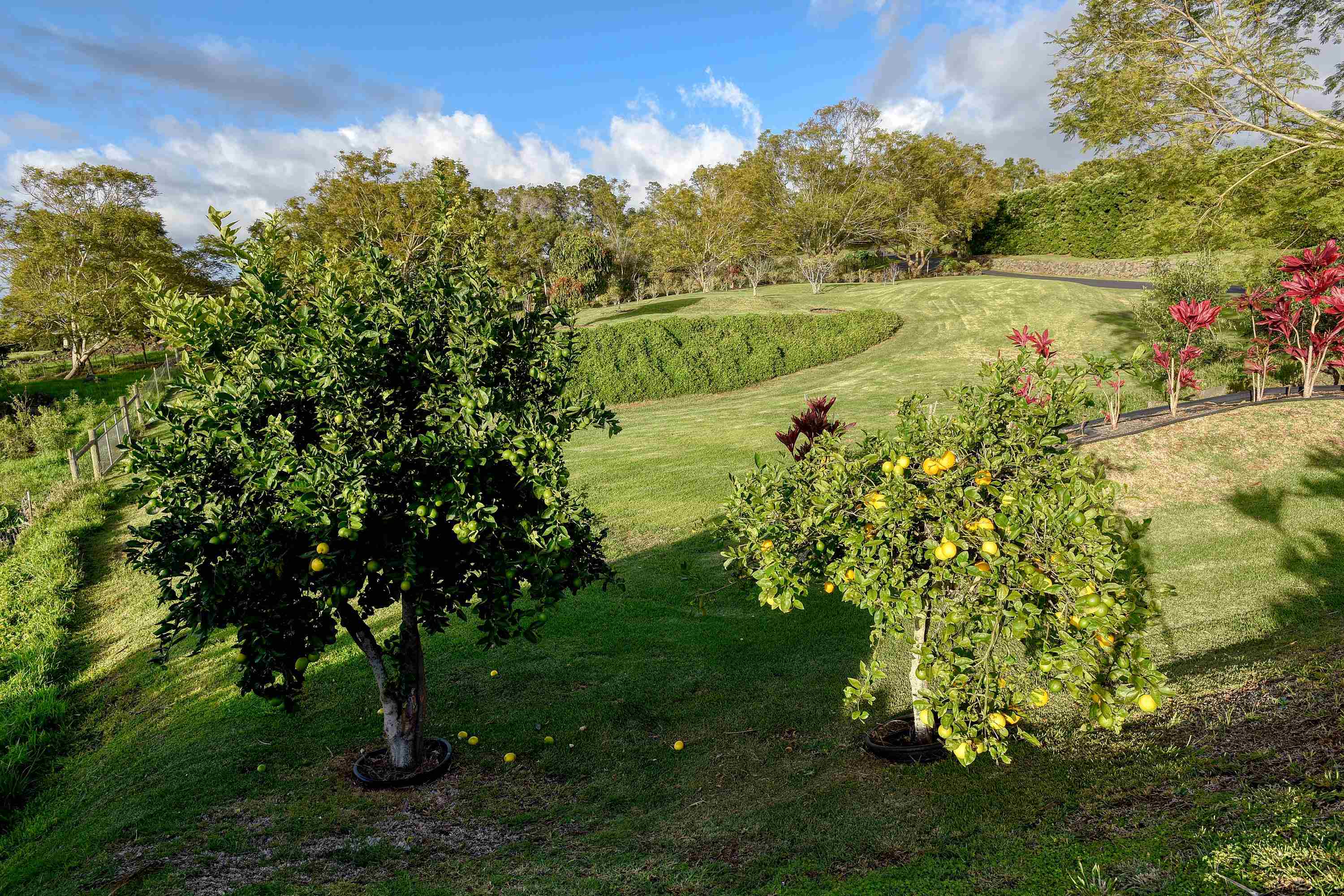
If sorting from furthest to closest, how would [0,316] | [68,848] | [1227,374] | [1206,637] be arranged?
1. [0,316]
2. [1227,374]
3. [1206,637]
4. [68,848]

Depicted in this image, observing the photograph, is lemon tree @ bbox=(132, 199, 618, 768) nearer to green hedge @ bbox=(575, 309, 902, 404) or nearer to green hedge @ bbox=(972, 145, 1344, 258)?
green hedge @ bbox=(972, 145, 1344, 258)

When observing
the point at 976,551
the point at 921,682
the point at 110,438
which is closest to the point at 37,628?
the point at 921,682

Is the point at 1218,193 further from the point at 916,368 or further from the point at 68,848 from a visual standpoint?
the point at 68,848

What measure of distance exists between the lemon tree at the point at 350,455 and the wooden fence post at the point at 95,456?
16.9 meters

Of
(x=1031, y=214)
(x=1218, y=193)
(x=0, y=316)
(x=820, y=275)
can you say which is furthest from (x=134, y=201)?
(x=1031, y=214)

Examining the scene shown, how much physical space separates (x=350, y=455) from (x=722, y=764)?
11.0 ft

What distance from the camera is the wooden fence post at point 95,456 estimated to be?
667 inches

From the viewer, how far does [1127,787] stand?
139 inches

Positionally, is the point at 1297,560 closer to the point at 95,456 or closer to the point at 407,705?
the point at 407,705

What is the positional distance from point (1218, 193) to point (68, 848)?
63.7 feet

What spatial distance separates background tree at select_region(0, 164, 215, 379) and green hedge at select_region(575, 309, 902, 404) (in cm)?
1998

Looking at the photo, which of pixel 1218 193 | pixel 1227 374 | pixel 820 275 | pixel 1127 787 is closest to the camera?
pixel 1127 787

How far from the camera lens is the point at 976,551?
11.8 feet

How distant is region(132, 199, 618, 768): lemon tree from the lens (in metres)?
3.87
